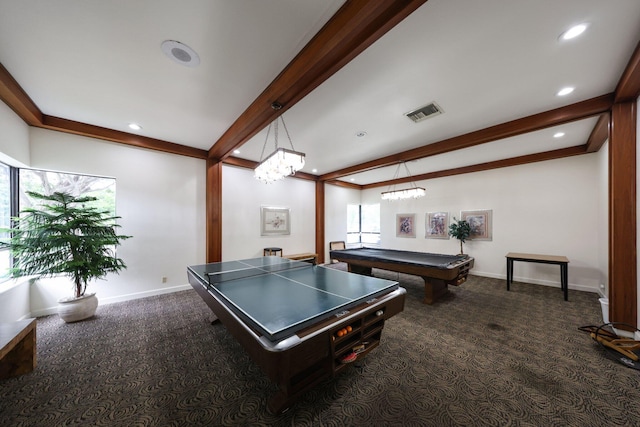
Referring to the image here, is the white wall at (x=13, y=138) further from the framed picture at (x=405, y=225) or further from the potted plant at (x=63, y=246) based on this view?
the framed picture at (x=405, y=225)

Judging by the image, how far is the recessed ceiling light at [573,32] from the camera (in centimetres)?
175

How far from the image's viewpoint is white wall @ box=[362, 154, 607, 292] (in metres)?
4.50

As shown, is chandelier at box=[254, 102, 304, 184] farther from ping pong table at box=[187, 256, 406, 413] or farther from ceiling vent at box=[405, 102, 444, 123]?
ceiling vent at box=[405, 102, 444, 123]

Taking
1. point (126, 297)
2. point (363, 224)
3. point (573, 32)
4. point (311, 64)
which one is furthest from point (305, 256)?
point (573, 32)

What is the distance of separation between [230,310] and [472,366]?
7.68 ft

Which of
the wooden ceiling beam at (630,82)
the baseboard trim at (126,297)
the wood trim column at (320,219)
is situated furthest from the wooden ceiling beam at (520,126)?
the baseboard trim at (126,297)

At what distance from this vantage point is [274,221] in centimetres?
616

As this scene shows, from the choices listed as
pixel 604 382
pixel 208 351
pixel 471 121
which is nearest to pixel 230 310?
pixel 208 351

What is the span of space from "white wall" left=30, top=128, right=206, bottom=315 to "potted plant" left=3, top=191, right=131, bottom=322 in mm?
637

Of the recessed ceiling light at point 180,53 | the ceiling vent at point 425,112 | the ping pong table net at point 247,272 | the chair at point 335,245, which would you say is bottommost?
the chair at point 335,245

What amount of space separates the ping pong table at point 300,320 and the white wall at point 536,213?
508cm

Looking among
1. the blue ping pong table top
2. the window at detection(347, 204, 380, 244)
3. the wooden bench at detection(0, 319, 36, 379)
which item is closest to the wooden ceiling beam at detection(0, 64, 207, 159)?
the wooden bench at detection(0, 319, 36, 379)

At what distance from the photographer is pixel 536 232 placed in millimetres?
5055

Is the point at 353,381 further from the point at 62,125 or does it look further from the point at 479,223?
the point at 479,223
